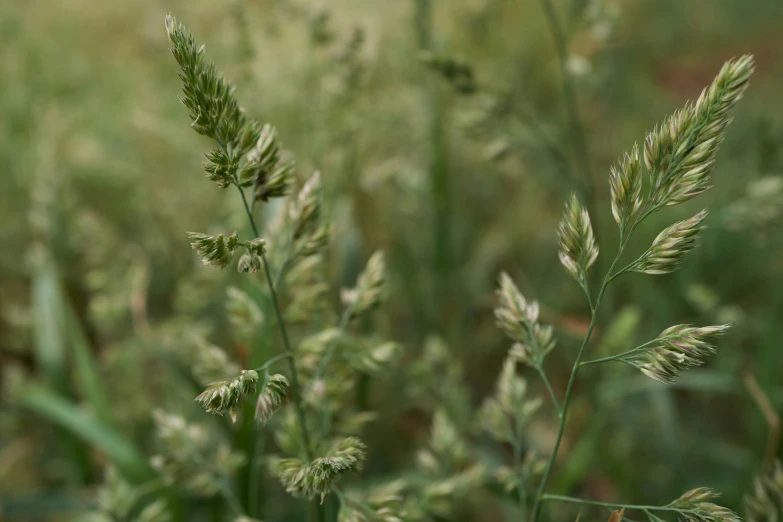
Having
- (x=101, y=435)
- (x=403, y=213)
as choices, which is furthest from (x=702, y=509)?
(x=403, y=213)

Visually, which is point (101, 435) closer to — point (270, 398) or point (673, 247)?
point (270, 398)

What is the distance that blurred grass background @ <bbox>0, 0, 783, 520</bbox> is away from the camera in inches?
39.9

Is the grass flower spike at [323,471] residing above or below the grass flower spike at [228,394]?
below

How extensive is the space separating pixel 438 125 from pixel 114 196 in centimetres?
106

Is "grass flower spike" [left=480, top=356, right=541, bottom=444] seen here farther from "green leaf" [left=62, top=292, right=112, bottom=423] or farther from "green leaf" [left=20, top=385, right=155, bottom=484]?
"green leaf" [left=62, top=292, right=112, bottom=423]

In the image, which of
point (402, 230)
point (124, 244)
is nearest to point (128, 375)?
point (124, 244)

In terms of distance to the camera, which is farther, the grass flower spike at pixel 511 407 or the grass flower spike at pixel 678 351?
the grass flower spike at pixel 511 407

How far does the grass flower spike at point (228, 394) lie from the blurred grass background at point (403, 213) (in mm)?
576

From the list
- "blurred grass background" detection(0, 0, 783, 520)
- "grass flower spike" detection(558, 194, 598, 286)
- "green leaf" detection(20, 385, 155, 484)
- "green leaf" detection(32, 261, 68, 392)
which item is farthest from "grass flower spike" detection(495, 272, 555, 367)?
"green leaf" detection(32, 261, 68, 392)

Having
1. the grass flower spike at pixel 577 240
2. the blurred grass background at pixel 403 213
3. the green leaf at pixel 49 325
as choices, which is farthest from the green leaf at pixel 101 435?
the grass flower spike at pixel 577 240

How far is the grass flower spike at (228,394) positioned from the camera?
40 centimetres

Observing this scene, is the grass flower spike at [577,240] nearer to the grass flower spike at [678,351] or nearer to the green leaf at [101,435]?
the grass flower spike at [678,351]

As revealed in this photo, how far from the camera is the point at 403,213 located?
1473 millimetres

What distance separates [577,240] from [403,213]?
104cm
